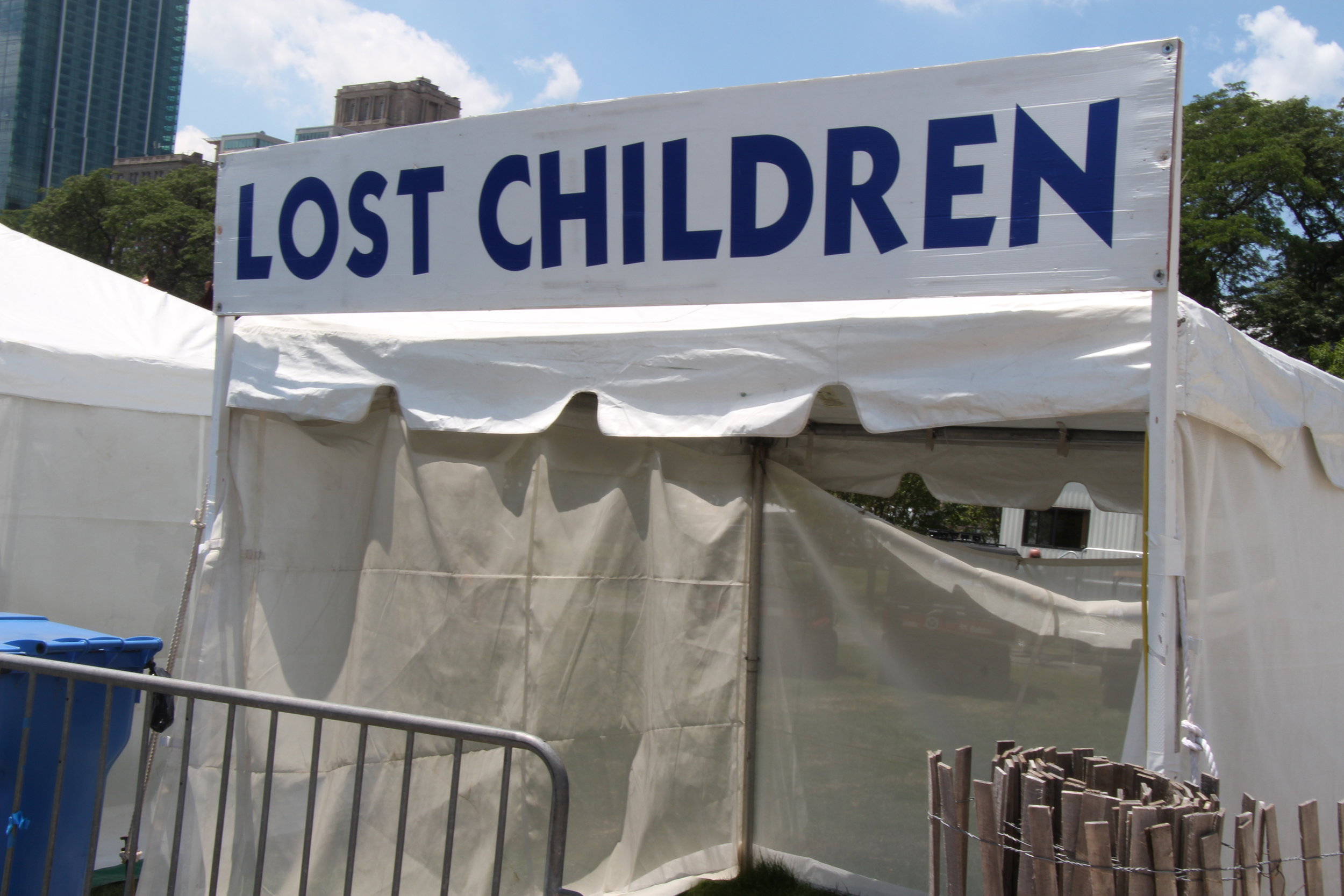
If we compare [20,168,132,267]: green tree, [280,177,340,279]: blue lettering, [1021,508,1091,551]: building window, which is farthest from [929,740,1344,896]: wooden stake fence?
[20,168,132,267]: green tree

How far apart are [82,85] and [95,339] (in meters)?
172

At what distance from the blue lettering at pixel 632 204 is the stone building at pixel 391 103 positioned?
416 ft

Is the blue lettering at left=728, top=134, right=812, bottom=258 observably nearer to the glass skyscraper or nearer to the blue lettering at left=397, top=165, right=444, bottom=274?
the blue lettering at left=397, top=165, right=444, bottom=274

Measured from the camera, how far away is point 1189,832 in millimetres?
1981

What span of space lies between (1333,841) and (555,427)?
3.27 m

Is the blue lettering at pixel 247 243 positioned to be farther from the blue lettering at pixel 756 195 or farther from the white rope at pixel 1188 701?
the white rope at pixel 1188 701

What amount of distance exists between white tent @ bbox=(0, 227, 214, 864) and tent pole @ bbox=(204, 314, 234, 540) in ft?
5.76

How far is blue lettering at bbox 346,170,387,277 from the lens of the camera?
3637 mm

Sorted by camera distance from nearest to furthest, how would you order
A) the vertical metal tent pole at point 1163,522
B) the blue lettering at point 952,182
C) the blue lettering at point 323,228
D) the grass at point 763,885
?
the vertical metal tent pole at point 1163,522
the blue lettering at point 952,182
the blue lettering at point 323,228
the grass at point 763,885

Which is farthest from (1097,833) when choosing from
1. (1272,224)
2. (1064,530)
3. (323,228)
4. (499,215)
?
(1272,224)

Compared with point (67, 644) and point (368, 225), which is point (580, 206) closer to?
point (368, 225)

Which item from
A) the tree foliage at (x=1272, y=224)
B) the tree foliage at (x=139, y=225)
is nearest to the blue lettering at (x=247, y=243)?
the tree foliage at (x=1272, y=224)

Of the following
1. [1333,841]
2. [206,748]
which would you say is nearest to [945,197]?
[1333,841]

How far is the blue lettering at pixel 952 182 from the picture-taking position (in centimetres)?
272
